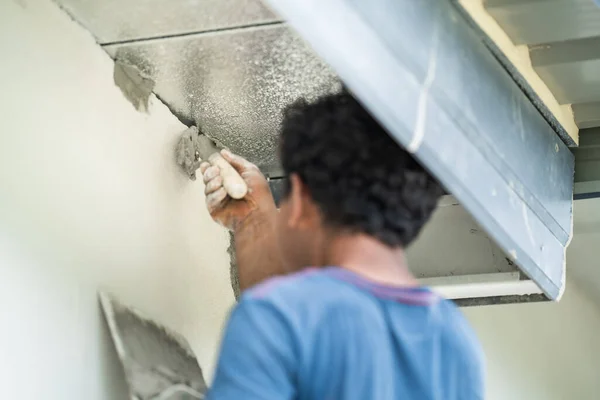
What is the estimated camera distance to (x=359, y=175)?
33.8 inches

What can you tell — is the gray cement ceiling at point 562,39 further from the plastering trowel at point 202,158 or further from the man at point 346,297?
the plastering trowel at point 202,158

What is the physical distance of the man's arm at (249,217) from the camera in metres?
1.34

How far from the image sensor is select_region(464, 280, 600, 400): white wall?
258 centimetres

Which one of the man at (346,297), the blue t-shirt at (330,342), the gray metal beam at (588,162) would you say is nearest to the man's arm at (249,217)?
the man at (346,297)

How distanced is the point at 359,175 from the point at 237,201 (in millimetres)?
568

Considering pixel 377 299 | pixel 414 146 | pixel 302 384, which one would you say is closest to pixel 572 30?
pixel 414 146

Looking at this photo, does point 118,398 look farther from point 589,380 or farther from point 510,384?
point 589,380

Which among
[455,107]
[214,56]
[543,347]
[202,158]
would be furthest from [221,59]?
[543,347]

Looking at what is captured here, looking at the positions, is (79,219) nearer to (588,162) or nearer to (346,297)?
(346,297)

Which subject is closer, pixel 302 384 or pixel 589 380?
pixel 302 384

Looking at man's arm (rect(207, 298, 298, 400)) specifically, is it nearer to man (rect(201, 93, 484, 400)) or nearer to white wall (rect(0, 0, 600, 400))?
man (rect(201, 93, 484, 400))

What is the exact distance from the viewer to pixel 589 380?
3.00 meters

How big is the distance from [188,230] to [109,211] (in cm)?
34

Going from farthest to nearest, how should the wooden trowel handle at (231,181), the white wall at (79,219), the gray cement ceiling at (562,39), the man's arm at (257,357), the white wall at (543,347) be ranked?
the white wall at (543,347)
the wooden trowel handle at (231,181)
the gray cement ceiling at (562,39)
the white wall at (79,219)
the man's arm at (257,357)
